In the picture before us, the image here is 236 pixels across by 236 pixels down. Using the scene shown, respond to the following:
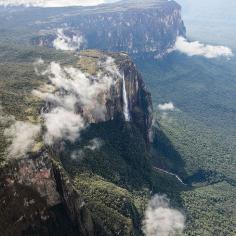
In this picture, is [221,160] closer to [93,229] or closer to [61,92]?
[61,92]

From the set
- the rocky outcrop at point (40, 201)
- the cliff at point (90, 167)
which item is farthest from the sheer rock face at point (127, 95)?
the rocky outcrop at point (40, 201)

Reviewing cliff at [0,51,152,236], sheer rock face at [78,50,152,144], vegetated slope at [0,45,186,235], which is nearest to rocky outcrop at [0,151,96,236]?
vegetated slope at [0,45,186,235]

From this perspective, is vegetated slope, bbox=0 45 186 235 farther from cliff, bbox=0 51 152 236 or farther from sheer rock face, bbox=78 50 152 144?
sheer rock face, bbox=78 50 152 144

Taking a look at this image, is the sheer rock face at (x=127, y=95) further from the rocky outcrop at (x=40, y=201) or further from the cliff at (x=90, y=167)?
the rocky outcrop at (x=40, y=201)

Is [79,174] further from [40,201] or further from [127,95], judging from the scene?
[127,95]

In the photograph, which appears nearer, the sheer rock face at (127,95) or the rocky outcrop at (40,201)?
the rocky outcrop at (40,201)

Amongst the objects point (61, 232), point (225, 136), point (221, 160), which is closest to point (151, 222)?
point (61, 232)

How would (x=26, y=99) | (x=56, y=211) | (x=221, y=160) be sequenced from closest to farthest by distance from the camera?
(x=56, y=211)
(x=26, y=99)
(x=221, y=160)

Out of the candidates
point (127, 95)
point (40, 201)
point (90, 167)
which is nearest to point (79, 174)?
point (90, 167)
